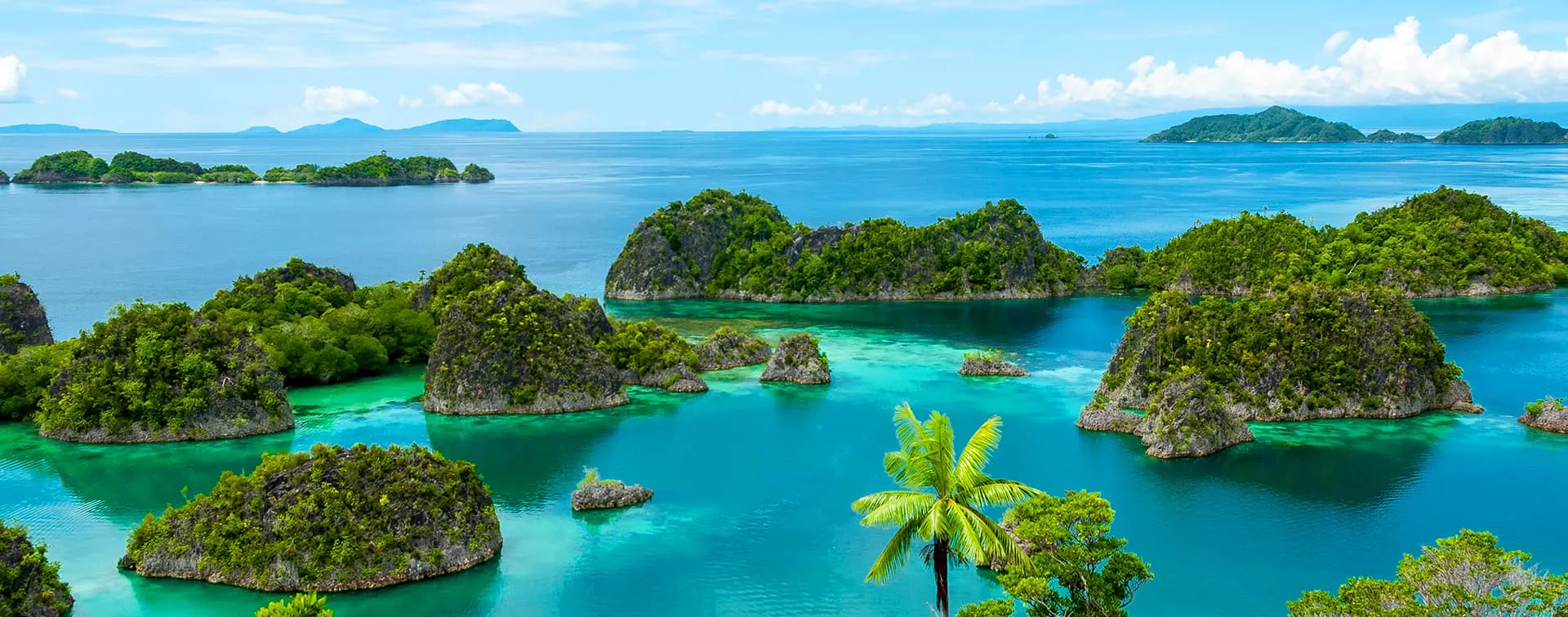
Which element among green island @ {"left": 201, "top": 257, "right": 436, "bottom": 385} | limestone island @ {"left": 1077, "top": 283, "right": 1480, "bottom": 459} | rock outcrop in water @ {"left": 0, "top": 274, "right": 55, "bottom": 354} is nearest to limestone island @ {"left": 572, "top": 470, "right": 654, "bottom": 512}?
limestone island @ {"left": 1077, "top": 283, "right": 1480, "bottom": 459}

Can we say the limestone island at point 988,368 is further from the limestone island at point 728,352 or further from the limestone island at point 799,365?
the limestone island at point 728,352

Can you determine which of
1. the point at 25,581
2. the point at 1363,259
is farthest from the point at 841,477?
the point at 1363,259

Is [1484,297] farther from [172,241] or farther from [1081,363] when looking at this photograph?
[172,241]

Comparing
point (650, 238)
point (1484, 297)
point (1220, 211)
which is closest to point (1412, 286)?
point (1484, 297)

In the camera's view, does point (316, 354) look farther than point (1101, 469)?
Yes

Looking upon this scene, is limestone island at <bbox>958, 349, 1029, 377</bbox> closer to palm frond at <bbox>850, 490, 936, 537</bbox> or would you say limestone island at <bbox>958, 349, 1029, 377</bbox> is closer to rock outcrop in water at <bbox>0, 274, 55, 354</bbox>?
palm frond at <bbox>850, 490, 936, 537</bbox>

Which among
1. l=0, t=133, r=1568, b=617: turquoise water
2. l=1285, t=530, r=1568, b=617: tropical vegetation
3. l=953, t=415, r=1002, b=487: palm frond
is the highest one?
l=953, t=415, r=1002, b=487: palm frond

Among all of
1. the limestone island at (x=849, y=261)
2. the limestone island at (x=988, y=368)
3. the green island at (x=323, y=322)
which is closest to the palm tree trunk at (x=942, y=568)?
the limestone island at (x=988, y=368)
